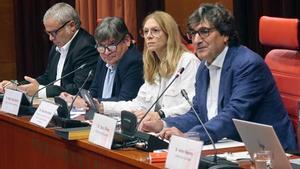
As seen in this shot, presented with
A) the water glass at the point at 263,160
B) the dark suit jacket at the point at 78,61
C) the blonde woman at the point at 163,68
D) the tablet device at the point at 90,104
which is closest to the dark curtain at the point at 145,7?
the dark suit jacket at the point at 78,61

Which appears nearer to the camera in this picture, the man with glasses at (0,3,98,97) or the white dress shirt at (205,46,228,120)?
the white dress shirt at (205,46,228,120)

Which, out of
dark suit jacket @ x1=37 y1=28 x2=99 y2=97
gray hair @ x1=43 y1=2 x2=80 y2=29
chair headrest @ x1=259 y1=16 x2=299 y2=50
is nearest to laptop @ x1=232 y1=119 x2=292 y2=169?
chair headrest @ x1=259 y1=16 x2=299 y2=50

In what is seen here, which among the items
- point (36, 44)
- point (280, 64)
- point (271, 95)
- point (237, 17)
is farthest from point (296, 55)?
point (36, 44)

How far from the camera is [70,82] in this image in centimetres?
519

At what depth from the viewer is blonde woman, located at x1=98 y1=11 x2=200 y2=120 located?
13.5 feet

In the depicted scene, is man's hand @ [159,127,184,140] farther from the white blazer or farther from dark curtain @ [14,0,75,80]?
dark curtain @ [14,0,75,80]

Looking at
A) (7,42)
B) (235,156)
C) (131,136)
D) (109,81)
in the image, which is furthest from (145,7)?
(235,156)

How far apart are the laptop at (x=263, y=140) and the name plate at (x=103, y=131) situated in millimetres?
664

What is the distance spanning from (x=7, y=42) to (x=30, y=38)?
464 millimetres

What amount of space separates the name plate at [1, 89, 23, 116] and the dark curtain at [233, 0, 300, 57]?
148 centimetres

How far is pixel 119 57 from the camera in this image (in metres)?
4.64

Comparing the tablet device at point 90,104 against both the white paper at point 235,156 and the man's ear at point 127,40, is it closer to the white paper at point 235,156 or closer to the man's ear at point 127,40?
the man's ear at point 127,40

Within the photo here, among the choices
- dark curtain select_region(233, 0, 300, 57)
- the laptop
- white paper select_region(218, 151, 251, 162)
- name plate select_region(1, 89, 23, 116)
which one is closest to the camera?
the laptop

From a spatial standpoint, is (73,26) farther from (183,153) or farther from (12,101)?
(183,153)
